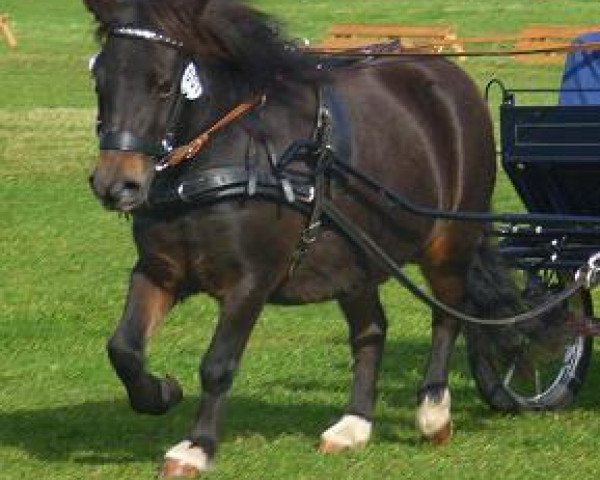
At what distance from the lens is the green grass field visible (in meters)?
7.48

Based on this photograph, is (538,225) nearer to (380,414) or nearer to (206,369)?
(380,414)

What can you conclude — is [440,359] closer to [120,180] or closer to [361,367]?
[361,367]

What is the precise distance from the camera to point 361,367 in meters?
8.23

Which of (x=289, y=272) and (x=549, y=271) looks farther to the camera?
(x=549, y=271)

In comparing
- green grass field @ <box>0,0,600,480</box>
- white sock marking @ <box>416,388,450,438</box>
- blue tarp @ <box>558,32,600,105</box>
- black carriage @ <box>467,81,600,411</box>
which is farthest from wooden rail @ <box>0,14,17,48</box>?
white sock marking @ <box>416,388,450,438</box>

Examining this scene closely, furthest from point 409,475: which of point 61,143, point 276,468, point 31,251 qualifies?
point 61,143

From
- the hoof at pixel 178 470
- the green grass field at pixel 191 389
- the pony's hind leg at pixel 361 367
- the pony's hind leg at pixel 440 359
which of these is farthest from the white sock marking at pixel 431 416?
the hoof at pixel 178 470

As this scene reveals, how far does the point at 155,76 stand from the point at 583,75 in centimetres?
323

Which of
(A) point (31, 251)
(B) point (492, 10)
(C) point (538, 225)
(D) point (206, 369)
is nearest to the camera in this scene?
(D) point (206, 369)

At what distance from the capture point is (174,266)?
7.03 metres

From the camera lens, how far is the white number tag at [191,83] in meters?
6.80

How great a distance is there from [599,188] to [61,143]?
1440 centimetres

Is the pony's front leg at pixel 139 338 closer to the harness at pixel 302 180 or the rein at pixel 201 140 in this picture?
the harness at pixel 302 180

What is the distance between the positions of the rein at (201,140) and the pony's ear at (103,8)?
22.3 inches
